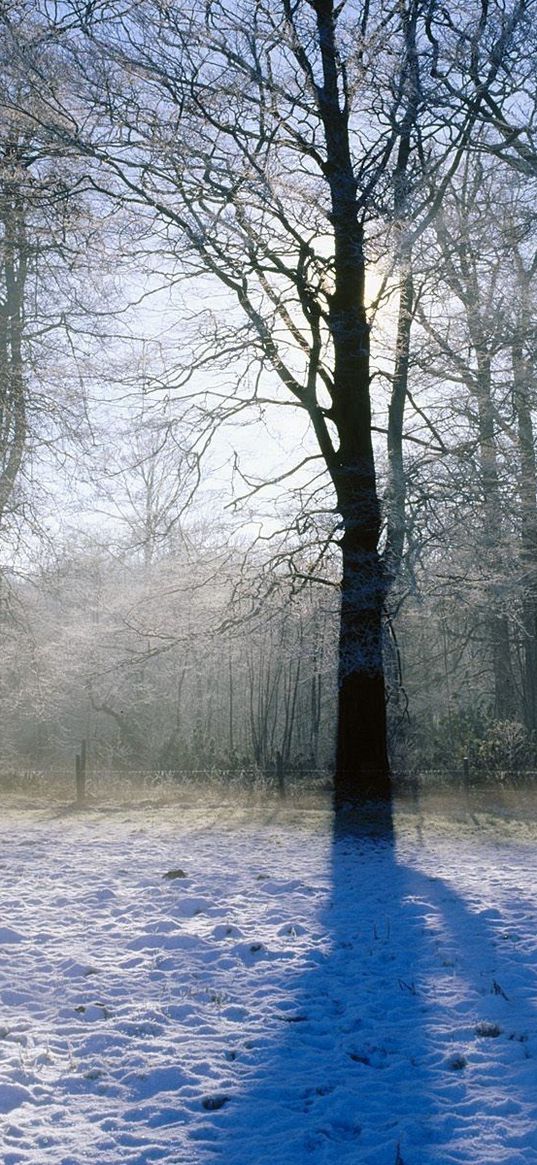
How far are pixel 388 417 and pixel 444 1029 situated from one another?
38.5 feet

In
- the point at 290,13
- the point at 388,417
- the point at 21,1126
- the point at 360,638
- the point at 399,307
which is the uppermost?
the point at 290,13

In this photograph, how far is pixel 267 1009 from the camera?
5008 millimetres

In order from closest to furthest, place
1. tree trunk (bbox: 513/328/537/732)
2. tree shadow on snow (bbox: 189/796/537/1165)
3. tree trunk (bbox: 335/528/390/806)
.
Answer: tree shadow on snow (bbox: 189/796/537/1165) → tree trunk (bbox: 335/528/390/806) → tree trunk (bbox: 513/328/537/732)

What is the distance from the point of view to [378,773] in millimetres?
12492

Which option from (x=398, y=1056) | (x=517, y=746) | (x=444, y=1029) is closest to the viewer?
(x=398, y=1056)

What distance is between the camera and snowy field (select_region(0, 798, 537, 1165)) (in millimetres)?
3662

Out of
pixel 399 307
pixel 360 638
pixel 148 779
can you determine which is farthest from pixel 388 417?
pixel 148 779

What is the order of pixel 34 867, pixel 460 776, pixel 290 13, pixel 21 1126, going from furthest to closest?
pixel 460 776 < pixel 290 13 < pixel 34 867 < pixel 21 1126

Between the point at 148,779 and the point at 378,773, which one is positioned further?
the point at 148,779

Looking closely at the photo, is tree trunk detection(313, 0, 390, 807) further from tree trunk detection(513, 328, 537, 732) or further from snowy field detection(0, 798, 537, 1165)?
snowy field detection(0, 798, 537, 1165)

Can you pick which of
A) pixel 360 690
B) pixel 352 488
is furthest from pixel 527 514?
pixel 360 690

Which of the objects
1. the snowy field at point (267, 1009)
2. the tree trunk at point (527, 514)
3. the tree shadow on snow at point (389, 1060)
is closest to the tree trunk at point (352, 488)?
the tree trunk at point (527, 514)

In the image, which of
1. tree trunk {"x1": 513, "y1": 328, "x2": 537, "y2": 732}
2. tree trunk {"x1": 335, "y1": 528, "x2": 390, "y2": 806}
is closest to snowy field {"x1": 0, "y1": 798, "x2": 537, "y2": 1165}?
tree trunk {"x1": 335, "y1": 528, "x2": 390, "y2": 806}

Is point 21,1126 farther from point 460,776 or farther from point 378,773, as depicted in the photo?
point 460,776
